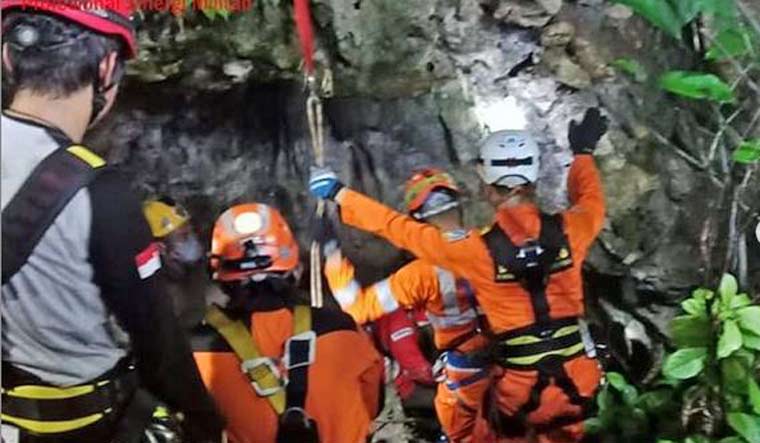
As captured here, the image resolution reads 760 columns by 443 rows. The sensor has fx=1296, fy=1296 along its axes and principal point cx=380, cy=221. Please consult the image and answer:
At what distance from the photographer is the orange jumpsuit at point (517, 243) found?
48.3 inches

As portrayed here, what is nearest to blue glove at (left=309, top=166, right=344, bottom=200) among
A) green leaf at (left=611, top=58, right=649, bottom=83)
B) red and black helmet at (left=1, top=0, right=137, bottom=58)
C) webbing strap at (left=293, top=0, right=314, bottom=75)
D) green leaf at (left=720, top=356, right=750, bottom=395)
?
webbing strap at (left=293, top=0, right=314, bottom=75)

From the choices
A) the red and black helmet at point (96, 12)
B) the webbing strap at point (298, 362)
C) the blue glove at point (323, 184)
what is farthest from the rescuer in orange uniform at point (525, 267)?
the red and black helmet at point (96, 12)

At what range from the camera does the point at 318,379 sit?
1204mm

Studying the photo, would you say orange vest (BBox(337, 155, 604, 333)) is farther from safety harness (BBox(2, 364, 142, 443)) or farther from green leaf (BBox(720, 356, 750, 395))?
safety harness (BBox(2, 364, 142, 443))

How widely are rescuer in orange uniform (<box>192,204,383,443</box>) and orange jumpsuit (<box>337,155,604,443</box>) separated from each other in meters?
0.09

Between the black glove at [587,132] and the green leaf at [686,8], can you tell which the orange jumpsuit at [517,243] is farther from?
the green leaf at [686,8]

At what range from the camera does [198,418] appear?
1.18 meters

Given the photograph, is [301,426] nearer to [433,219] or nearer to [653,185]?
[433,219]

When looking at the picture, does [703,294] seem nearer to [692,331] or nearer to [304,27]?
[692,331]

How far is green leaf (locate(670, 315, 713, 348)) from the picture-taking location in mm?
1262

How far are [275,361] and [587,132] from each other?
1.24 feet

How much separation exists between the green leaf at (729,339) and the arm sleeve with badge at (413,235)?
0.23 m

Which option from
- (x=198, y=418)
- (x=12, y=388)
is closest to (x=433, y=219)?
(x=198, y=418)

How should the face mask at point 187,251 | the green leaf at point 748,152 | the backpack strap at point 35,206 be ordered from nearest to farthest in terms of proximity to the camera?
the backpack strap at point 35,206, the face mask at point 187,251, the green leaf at point 748,152
